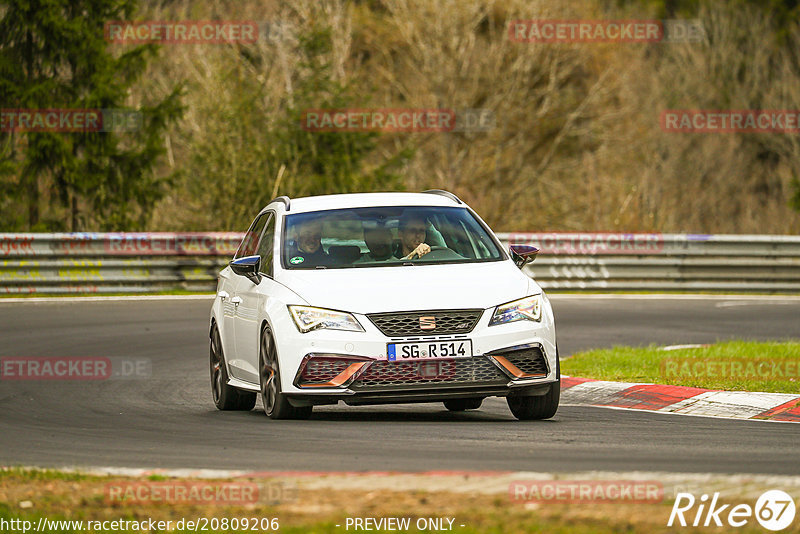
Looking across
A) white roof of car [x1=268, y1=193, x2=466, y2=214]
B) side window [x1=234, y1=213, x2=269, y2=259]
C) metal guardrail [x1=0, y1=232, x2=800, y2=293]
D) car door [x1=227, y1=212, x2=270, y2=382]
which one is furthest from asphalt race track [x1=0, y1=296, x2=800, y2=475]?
metal guardrail [x1=0, y1=232, x2=800, y2=293]

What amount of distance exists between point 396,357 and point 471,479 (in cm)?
272

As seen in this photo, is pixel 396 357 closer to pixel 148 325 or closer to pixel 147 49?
pixel 148 325

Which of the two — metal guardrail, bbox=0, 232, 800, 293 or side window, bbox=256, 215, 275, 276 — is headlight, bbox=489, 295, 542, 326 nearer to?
side window, bbox=256, 215, 275, 276

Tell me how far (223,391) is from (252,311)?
1.23 metres

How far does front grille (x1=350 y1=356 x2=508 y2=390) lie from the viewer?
972 cm

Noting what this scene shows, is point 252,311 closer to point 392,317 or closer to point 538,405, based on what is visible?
point 392,317

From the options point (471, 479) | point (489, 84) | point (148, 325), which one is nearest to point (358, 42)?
point (489, 84)

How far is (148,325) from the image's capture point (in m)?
19.5

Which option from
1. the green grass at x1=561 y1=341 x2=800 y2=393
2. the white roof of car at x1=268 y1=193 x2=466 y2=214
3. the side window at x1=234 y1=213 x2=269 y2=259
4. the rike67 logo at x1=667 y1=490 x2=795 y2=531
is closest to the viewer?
the rike67 logo at x1=667 y1=490 x2=795 y2=531

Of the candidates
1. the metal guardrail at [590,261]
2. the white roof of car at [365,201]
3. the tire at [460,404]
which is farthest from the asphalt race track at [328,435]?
the metal guardrail at [590,261]

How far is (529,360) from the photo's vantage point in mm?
9984

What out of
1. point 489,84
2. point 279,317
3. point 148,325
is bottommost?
point 148,325

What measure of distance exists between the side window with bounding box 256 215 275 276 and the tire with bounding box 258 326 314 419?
0.67m

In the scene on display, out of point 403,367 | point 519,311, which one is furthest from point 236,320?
point 519,311
